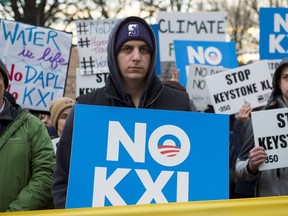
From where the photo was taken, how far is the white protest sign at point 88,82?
6.21 meters

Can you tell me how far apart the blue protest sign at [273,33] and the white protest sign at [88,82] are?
5.63 feet

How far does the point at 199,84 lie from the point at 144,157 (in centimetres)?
406

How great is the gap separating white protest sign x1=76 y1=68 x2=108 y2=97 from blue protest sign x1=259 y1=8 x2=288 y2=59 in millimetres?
1715

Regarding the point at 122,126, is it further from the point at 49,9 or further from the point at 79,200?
the point at 49,9

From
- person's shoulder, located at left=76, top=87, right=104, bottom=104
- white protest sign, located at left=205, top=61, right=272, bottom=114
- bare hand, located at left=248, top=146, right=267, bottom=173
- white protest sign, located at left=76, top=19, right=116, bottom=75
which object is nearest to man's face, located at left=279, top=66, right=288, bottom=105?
bare hand, located at left=248, top=146, right=267, bottom=173

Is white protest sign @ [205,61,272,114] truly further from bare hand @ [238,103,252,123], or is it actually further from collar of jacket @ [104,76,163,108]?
collar of jacket @ [104,76,163,108]

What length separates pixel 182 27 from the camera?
25.0 ft

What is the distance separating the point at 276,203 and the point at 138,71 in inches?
35.5

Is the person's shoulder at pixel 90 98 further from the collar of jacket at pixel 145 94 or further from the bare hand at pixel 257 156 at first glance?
the bare hand at pixel 257 156

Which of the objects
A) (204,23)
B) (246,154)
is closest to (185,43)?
(204,23)

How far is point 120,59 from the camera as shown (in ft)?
9.11

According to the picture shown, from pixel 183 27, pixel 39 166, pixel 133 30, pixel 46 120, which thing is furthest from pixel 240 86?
pixel 133 30

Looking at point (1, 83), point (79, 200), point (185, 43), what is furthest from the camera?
point (185, 43)

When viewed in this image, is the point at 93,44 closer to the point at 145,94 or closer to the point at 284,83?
the point at 284,83
